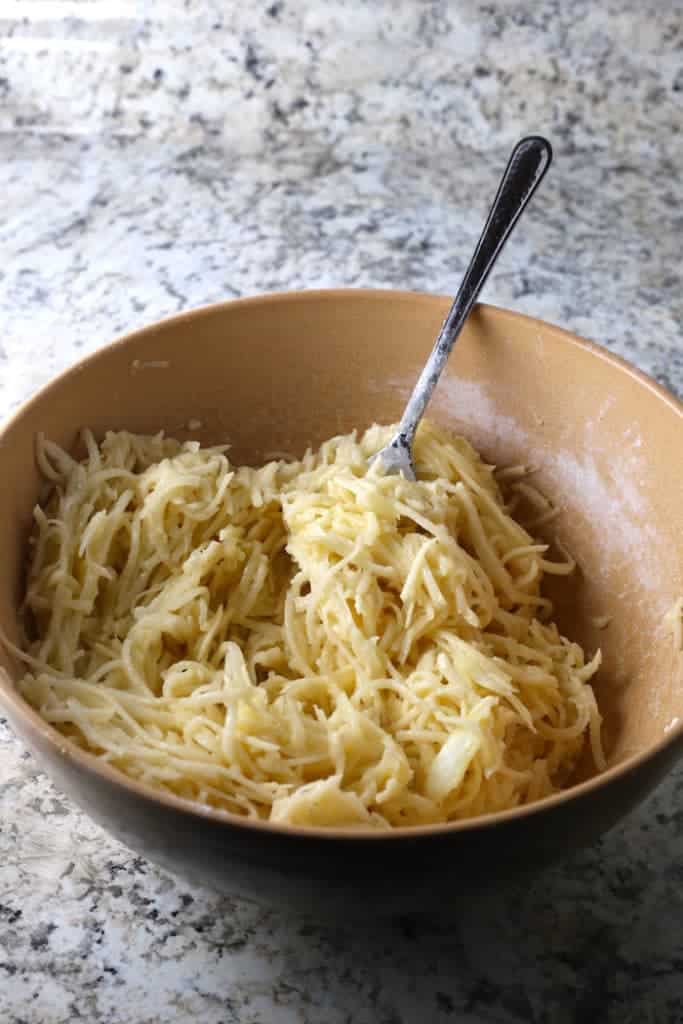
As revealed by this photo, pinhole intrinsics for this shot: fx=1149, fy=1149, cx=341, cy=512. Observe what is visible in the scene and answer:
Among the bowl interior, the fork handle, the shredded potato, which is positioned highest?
the fork handle

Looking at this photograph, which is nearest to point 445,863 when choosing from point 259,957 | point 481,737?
point 481,737

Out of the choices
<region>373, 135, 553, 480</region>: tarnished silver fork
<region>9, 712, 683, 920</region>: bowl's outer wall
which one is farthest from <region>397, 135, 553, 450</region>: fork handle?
<region>9, 712, 683, 920</region>: bowl's outer wall

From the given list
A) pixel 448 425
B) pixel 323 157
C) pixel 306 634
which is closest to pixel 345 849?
pixel 306 634

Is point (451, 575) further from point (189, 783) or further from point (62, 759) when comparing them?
point (62, 759)

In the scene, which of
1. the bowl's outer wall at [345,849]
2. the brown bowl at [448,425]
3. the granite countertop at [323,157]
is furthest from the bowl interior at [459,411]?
the granite countertop at [323,157]

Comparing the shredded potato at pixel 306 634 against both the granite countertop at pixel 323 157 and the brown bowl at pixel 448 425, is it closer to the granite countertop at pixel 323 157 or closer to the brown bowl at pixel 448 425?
the brown bowl at pixel 448 425

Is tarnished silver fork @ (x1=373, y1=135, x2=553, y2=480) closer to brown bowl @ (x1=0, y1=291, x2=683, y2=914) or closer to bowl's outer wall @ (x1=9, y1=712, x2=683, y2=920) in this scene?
brown bowl @ (x1=0, y1=291, x2=683, y2=914)

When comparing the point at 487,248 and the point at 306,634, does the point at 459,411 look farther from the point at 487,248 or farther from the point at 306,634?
the point at 306,634
